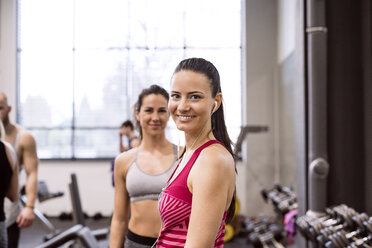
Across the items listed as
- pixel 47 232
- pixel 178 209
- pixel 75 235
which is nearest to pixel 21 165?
pixel 75 235

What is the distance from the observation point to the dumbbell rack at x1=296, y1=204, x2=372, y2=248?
155cm

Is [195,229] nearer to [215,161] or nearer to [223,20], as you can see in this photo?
[215,161]

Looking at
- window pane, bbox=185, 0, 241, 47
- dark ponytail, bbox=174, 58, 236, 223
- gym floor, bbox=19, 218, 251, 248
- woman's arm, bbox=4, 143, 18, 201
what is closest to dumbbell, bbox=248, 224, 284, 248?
gym floor, bbox=19, 218, 251, 248

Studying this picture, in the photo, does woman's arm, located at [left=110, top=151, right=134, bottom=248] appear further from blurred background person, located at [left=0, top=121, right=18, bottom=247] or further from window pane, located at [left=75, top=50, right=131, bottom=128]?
window pane, located at [left=75, top=50, right=131, bottom=128]

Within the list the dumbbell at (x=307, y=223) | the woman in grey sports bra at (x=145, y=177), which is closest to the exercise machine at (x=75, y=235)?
the woman in grey sports bra at (x=145, y=177)

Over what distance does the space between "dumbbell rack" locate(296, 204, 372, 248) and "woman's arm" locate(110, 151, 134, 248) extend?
814 millimetres

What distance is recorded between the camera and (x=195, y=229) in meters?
0.89

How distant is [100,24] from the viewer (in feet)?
22.2

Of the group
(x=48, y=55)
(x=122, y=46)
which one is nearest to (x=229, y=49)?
(x=122, y=46)

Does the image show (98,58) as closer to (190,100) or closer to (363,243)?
(363,243)

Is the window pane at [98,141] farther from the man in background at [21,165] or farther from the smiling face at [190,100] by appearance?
the smiling face at [190,100]

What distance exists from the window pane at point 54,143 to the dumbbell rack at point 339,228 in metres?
5.40

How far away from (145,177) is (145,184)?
0.10 feet

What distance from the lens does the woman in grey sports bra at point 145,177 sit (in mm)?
1691
